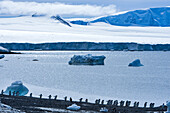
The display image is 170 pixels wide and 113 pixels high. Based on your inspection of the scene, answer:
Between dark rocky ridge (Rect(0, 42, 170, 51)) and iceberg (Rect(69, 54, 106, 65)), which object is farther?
dark rocky ridge (Rect(0, 42, 170, 51))

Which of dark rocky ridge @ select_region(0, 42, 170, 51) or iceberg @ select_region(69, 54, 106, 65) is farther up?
dark rocky ridge @ select_region(0, 42, 170, 51)

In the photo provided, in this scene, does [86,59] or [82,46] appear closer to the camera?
[86,59]

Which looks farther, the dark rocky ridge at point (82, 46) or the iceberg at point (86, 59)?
the dark rocky ridge at point (82, 46)

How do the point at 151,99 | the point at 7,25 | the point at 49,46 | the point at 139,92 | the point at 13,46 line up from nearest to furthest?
1. the point at 151,99
2. the point at 139,92
3. the point at 13,46
4. the point at 49,46
5. the point at 7,25

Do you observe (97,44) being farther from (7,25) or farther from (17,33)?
(7,25)

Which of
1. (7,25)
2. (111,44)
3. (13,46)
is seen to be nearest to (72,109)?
(13,46)

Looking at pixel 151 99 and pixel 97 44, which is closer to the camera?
pixel 151 99

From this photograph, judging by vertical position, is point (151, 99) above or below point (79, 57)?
below

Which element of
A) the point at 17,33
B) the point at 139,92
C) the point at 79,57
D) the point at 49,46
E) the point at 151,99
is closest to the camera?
the point at 151,99

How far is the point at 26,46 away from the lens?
13125 centimetres

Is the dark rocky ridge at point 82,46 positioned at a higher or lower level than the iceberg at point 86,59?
higher

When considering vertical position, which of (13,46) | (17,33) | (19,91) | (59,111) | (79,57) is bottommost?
(59,111)

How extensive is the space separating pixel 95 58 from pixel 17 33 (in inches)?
4726

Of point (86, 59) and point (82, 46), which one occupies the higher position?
point (82, 46)
